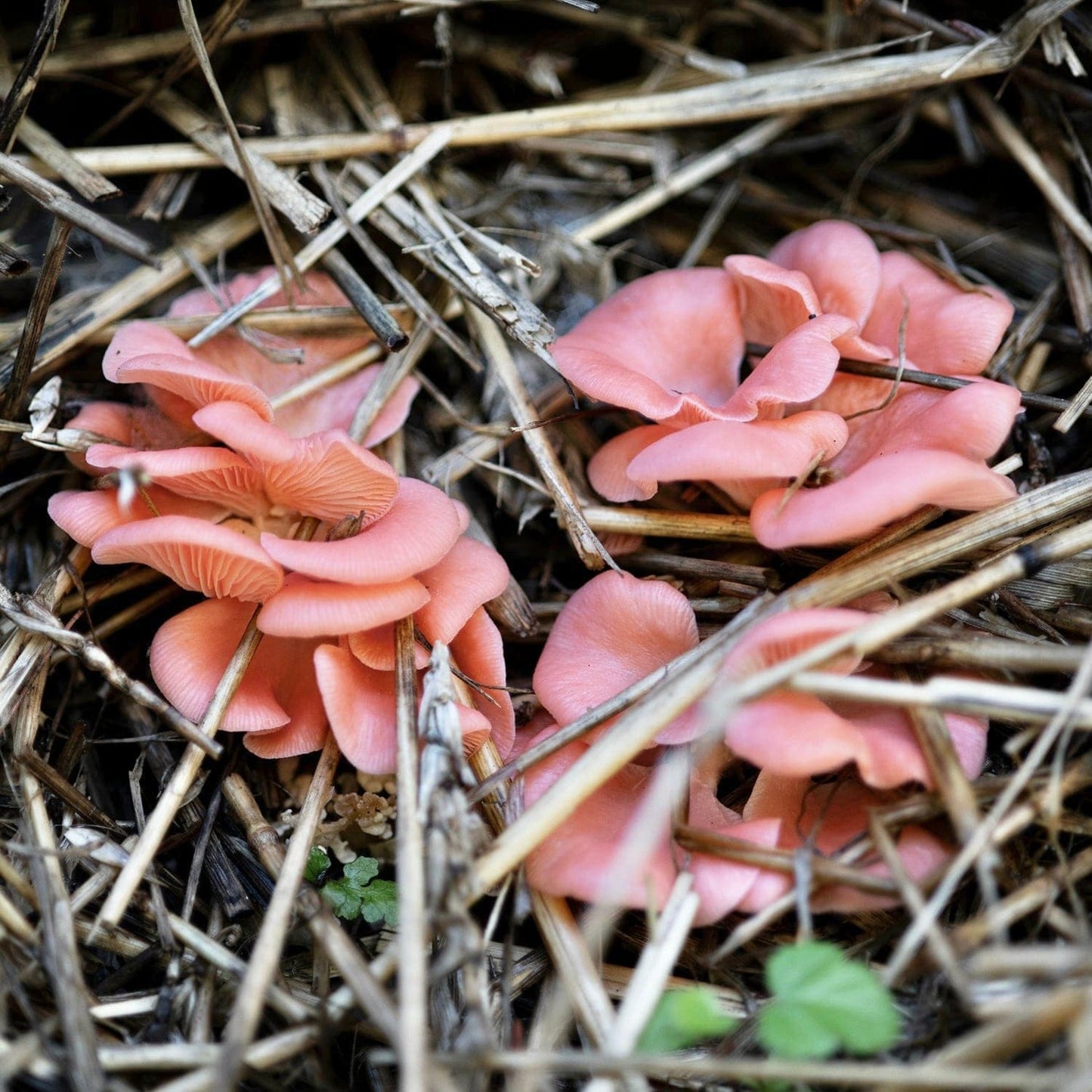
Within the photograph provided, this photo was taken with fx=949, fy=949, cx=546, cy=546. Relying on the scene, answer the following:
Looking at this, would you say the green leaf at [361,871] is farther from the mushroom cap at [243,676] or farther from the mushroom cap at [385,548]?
the mushroom cap at [385,548]

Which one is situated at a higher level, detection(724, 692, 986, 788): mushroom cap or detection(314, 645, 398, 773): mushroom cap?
detection(724, 692, 986, 788): mushroom cap

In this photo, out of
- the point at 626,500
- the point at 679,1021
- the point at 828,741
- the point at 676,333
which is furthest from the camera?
the point at 676,333

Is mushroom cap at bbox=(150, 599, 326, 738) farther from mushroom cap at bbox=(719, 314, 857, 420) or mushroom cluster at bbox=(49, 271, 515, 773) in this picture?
mushroom cap at bbox=(719, 314, 857, 420)

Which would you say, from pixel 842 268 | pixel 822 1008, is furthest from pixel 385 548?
pixel 842 268

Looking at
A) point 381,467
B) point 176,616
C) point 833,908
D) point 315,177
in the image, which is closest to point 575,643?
point 381,467

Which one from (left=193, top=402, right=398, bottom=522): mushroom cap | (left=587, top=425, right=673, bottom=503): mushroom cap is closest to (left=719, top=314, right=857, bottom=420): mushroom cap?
(left=587, top=425, right=673, bottom=503): mushroom cap

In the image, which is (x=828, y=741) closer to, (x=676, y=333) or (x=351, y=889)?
(x=351, y=889)

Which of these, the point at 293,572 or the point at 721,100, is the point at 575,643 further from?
the point at 721,100
